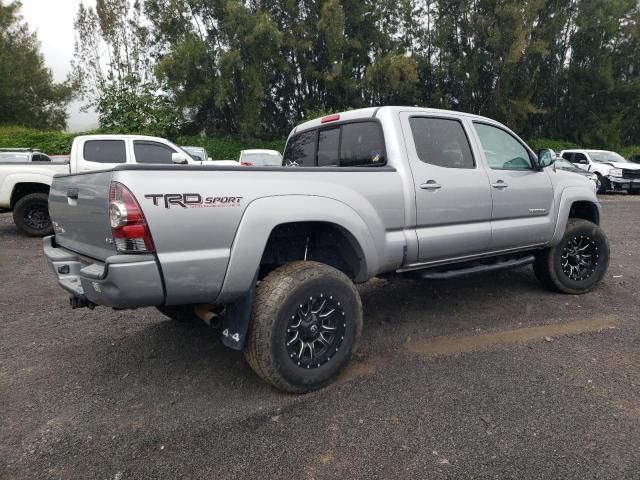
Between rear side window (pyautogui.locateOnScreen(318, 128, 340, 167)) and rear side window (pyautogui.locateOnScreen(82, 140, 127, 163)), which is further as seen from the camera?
rear side window (pyautogui.locateOnScreen(82, 140, 127, 163))

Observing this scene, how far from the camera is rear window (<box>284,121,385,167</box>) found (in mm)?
3758

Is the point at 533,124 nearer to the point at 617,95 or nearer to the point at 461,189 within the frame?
the point at 617,95

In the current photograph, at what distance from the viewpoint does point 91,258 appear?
288 cm

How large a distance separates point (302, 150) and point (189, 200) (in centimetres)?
217

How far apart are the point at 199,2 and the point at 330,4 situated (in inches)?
268

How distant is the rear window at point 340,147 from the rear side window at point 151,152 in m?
5.17

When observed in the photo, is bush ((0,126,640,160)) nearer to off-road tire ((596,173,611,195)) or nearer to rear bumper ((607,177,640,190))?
off-road tire ((596,173,611,195))

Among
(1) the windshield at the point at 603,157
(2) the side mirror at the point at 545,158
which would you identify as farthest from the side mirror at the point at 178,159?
(1) the windshield at the point at 603,157

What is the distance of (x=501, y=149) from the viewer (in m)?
4.45

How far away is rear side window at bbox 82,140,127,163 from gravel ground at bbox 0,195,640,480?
508 centimetres

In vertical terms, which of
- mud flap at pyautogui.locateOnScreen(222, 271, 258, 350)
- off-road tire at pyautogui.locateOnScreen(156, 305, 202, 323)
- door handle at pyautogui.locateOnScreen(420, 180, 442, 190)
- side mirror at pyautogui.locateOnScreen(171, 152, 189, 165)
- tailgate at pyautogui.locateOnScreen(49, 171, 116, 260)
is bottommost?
off-road tire at pyautogui.locateOnScreen(156, 305, 202, 323)

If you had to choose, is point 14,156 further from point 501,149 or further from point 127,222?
point 501,149

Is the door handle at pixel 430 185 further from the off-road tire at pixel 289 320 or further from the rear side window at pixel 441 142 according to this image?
the off-road tire at pixel 289 320

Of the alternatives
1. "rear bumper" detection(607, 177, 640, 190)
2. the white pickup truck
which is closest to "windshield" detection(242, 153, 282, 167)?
the white pickup truck
